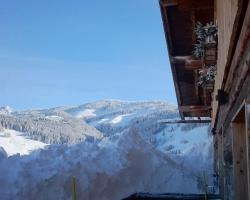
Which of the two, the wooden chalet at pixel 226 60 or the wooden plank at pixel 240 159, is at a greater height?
the wooden chalet at pixel 226 60

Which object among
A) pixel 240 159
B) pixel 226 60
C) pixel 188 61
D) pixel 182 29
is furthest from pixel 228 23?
pixel 188 61

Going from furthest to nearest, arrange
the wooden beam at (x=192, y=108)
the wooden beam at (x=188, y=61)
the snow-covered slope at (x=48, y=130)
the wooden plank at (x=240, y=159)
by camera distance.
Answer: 1. the snow-covered slope at (x=48, y=130)
2. the wooden beam at (x=192, y=108)
3. the wooden beam at (x=188, y=61)
4. the wooden plank at (x=240, y=159)

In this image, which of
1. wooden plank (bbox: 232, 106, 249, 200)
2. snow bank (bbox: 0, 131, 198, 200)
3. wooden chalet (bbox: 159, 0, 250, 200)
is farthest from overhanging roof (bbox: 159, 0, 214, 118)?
snow bank (bbox: 0, 131, 198, 200)

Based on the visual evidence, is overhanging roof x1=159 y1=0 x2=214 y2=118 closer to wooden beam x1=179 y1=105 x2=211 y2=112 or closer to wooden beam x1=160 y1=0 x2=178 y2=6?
wooden beam x1=160 y1=0 x2=178 y2=6

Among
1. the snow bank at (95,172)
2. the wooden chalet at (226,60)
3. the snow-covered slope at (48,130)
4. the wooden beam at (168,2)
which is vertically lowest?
the snow bank at (95,172)

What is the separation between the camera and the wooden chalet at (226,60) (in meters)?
3.79

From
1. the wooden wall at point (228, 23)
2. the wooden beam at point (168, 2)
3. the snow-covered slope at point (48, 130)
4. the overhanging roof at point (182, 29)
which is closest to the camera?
the wooden wall at point (228, 23)

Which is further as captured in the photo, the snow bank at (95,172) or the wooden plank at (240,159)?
the snow bank at (95,172)

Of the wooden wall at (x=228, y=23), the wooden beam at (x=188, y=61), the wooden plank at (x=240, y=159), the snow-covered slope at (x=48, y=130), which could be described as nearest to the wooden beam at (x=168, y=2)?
the wooden wall at (x=228, y=23)

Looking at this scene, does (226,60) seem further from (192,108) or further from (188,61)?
(192,108)

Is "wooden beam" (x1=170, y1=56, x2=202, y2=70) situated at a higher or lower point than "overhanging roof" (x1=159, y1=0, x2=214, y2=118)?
lower

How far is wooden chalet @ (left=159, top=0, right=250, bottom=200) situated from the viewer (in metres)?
3.79

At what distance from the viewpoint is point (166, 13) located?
274 inches

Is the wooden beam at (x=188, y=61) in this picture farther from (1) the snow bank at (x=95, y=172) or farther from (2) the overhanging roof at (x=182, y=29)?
(1) the snow bank at (x=95, y=172)
